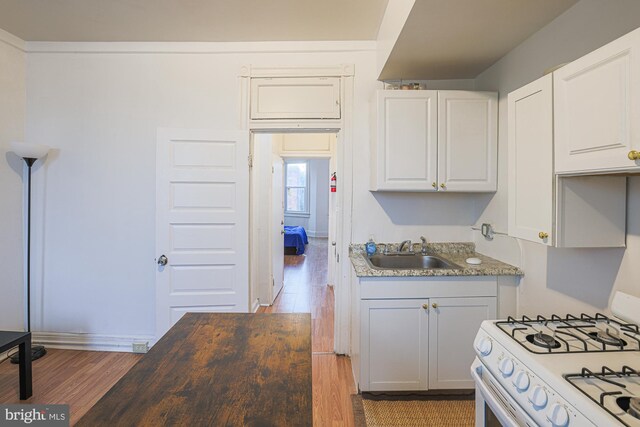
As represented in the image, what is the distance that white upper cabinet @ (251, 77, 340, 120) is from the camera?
251cm

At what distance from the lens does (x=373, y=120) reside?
7.68 feet

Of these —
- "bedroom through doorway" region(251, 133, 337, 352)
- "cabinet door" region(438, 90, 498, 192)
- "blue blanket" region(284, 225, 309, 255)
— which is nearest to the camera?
"cabinet door" region(438, 90, 498, 192)

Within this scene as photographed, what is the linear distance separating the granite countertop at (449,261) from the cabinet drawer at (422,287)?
1.5 inches

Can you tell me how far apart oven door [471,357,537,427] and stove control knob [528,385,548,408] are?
0.06m

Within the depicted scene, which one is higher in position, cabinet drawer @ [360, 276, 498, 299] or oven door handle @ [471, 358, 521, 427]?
cabinet drawer @ [360, 276, 498, 299]

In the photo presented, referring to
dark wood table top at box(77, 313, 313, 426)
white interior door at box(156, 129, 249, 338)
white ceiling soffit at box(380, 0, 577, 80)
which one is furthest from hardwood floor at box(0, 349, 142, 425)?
white ceiling soffit at box(380, 0, 577, 80)

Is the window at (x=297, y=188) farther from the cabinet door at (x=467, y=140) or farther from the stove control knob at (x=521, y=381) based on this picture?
the stove control knob at (x=521, y=381)

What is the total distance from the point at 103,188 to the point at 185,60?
134cm

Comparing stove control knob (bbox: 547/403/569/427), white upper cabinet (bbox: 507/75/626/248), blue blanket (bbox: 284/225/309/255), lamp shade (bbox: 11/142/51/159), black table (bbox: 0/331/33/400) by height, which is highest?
lamp shade (bbox: 11/142/51/159)

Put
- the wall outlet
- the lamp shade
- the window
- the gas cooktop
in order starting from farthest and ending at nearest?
the window → the wall outlet → the lamp shade → the gas cooktop

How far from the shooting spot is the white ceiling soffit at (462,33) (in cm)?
155

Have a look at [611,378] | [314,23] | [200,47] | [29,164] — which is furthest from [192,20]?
[611,378]

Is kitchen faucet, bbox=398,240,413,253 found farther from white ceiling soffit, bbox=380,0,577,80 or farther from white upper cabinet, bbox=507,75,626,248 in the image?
white ceiling soffit, bbox=380,0,577,80

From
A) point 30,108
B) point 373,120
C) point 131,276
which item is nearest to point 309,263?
point 131,276
